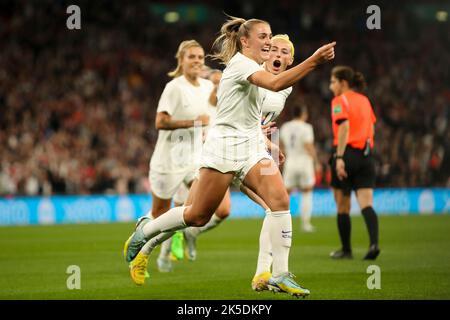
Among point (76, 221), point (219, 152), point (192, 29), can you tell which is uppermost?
point (192, 29)

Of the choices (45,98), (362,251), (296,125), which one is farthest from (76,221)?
(362,251)

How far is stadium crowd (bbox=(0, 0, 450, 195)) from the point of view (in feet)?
79.7

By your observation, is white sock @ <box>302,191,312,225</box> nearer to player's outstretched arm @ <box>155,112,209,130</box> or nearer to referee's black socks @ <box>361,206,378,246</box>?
referee's black socks @ <box>361,206,378,246</box>

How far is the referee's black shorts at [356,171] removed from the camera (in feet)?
36.8

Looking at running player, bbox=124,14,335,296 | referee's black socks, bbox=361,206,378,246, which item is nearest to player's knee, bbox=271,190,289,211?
running player, bbox=124,14,335,296

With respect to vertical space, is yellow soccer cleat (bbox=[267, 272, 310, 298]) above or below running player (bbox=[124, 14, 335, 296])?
below

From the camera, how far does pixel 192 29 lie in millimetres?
33344

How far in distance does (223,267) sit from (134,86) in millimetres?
19517

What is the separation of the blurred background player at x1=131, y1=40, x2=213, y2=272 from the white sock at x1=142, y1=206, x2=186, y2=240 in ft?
6.50

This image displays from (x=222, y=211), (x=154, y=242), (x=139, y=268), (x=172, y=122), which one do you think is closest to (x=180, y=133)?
(x=172, y=122)

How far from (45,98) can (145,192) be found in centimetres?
522

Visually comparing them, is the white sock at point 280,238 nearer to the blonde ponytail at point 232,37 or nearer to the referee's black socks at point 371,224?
the blonde ponytail at point 232,37

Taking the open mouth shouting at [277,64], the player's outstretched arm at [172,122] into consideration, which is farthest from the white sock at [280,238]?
the player's outstretched arm at [172,122]
